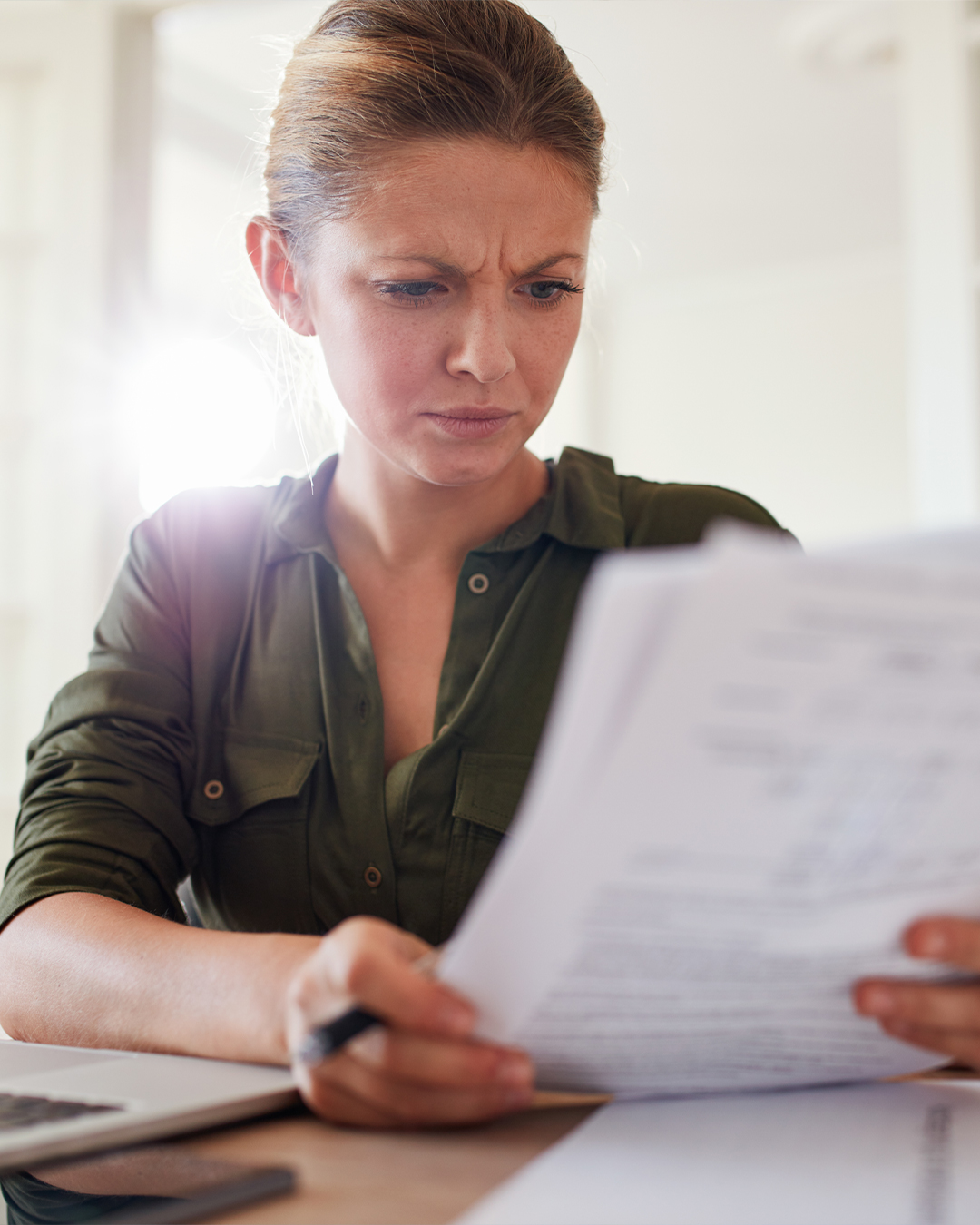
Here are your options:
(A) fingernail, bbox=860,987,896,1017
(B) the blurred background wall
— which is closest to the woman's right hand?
(A) fingernail, bbox=860,987,896,1017

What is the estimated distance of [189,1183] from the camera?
1.42 ft

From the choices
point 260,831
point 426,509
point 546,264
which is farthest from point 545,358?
point 260,831

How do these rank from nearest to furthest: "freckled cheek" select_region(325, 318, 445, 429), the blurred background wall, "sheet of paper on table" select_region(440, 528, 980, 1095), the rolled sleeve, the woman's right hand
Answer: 1. "sheet of paper on table" select_region(440, 528, 980, 1095)
2. the woman's right hand
3. the rolled sleeve
4. "freckled cheek" select_region(325, 318, 445, 429)
5. the blurred background wall

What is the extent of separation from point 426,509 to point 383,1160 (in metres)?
0.75

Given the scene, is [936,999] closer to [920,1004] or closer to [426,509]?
[920,1004]

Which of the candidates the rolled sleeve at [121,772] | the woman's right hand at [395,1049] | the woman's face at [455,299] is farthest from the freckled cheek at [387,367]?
the woman's right hand at [395,1049]

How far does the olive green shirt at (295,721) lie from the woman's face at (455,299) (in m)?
0.15

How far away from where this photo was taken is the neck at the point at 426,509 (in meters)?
1.14

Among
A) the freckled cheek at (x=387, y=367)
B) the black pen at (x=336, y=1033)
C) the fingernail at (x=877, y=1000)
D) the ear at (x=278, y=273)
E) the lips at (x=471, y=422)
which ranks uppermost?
the ear at (x=278, y=273)

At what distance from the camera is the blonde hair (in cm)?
97

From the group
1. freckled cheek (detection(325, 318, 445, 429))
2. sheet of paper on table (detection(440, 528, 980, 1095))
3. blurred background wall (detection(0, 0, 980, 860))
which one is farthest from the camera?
blurred background wall (detection(0, 0, 980, 860))

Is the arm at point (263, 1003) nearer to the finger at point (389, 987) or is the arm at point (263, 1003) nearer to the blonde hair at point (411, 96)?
the finger at point (389, 987)

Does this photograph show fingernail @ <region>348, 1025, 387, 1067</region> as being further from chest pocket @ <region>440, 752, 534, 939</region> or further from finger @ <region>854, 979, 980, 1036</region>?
chest pocket @ <region>440, 752, 534, 939</region>

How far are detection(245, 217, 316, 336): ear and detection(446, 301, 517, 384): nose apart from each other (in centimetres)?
21
